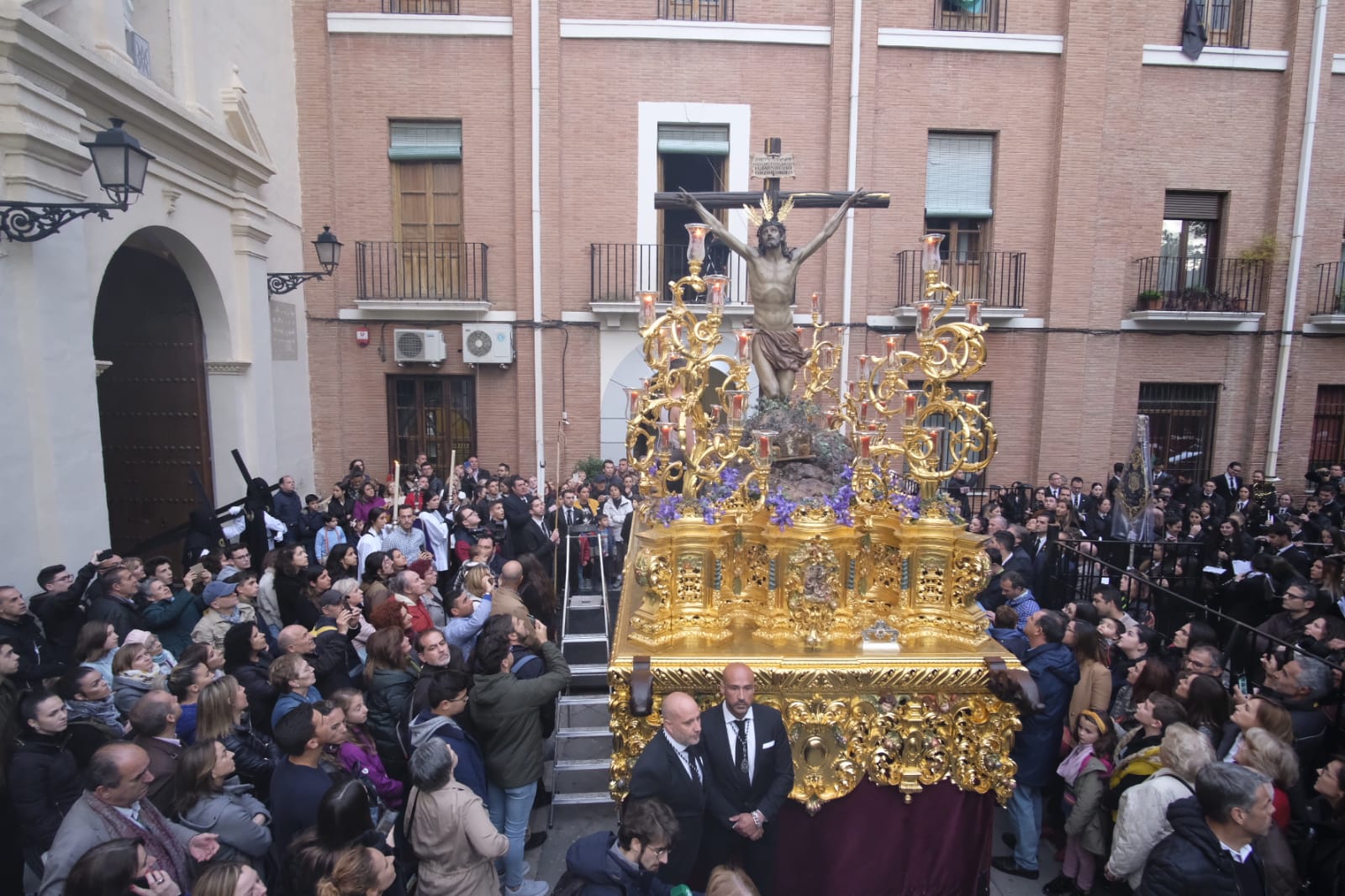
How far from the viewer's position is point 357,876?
2.70 metres

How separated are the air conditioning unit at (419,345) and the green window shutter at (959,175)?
866 cm

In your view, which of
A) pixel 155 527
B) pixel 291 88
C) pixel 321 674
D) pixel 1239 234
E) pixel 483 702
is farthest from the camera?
pixel 1239 234

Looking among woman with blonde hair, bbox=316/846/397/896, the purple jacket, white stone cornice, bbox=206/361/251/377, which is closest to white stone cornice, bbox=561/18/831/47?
white stone cornice, bbox=206/361/251/377

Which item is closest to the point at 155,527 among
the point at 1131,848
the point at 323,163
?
the point at 323,163

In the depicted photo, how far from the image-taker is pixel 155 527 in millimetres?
10172

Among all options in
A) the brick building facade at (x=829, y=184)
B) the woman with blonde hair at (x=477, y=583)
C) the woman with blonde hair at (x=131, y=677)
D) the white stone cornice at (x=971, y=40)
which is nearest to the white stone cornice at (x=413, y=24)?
the brick building facade at (x=829, y=184)

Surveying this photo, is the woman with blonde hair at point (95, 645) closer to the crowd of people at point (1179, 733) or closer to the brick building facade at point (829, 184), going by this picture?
the crowd of people at point (1179, 733)

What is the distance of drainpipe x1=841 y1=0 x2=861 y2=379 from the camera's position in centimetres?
1276

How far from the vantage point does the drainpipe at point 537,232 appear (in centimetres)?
1262

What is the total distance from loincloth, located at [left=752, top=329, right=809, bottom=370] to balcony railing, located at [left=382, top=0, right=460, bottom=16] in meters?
9.81

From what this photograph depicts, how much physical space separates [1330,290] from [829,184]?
9.06 metres

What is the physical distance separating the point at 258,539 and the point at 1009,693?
7.54m

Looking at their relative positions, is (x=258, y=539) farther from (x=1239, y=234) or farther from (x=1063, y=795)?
(x=1239, y=234)

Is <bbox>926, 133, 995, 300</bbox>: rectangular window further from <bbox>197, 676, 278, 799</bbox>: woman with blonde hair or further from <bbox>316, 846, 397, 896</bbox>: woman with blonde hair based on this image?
<bbox>316, 846, 397, 896</bbox>: woman with blonde hair
